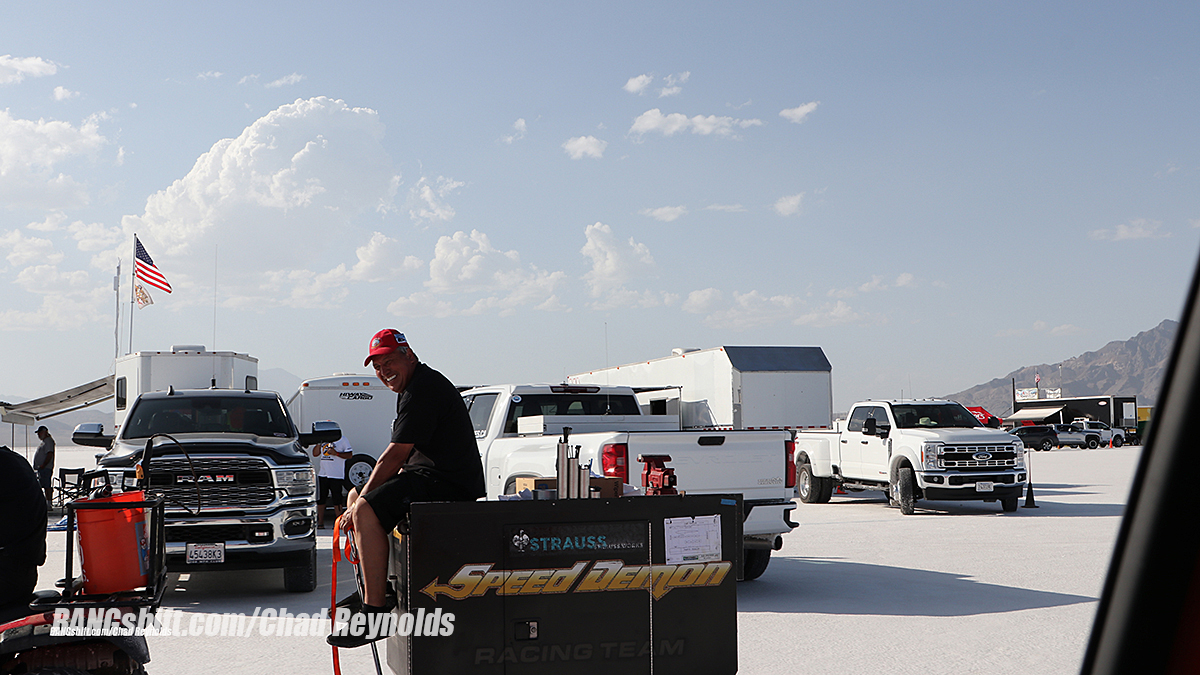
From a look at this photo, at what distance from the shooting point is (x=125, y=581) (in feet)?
15.2

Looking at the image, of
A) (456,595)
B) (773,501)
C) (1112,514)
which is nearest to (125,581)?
(456,595)

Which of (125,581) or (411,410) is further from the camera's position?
(411,410)

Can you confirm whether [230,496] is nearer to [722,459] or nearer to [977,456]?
[722,459]

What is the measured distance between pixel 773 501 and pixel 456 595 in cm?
523

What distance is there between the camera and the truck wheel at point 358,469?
1638 cm

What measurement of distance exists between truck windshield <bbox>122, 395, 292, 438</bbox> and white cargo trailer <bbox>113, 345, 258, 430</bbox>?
686 cm

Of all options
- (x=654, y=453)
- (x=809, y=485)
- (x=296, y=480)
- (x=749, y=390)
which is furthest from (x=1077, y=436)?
(x=296, y=480)

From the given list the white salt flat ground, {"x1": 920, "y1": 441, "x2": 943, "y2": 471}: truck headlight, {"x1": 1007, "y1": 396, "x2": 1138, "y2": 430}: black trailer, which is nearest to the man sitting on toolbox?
the white salt flat ground

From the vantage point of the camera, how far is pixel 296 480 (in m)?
9.81

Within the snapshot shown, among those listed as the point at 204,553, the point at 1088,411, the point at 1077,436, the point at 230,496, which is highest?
the point at 1088,411

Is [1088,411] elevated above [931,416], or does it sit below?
below

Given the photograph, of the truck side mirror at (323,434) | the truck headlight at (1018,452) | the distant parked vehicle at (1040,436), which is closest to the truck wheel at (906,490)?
the truck headlight at (1018,452)

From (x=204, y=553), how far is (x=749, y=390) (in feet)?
41.8

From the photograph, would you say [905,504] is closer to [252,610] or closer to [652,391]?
[652,391]
